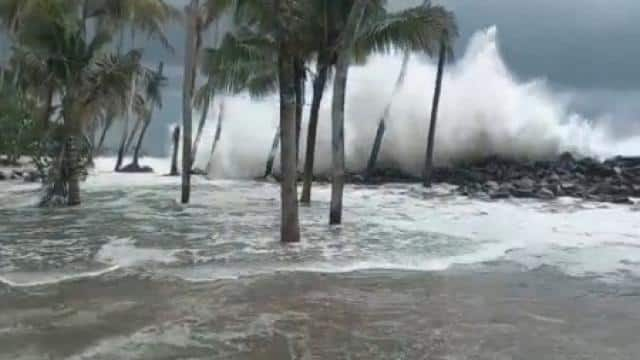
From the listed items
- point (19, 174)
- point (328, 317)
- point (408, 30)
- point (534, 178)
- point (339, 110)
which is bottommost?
point (19, 174)

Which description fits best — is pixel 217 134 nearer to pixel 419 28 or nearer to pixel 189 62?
pixel 189 62

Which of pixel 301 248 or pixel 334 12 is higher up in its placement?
pixel 334 12

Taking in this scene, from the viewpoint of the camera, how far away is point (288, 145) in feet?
47.0

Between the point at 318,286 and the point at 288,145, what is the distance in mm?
4213

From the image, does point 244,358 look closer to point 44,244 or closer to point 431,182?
point 44,244

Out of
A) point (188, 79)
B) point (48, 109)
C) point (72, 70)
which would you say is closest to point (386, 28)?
point (188, 79)

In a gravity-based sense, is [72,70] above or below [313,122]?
above

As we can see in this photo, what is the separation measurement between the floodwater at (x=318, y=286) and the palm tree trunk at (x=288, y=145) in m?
0.51

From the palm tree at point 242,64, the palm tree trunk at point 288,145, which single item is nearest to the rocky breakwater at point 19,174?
the palm tree at point 242,64

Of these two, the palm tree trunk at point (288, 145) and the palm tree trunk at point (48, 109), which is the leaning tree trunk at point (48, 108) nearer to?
the palm tree trunk at point (48, 109)

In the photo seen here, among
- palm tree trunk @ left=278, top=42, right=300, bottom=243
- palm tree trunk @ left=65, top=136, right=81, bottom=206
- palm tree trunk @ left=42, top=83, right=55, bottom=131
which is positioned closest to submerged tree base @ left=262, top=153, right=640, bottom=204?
palm tree trunk @ left=65, top=136, right=81, bottom=206

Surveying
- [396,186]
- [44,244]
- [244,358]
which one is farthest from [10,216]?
[396,186]

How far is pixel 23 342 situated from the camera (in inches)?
297

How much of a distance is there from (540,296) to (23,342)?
Result: 5.71m
